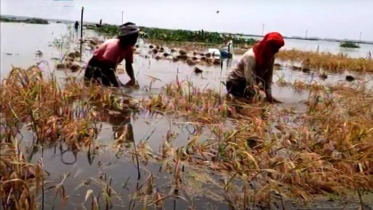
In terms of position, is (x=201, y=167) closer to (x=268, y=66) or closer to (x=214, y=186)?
(x=214, y=186)

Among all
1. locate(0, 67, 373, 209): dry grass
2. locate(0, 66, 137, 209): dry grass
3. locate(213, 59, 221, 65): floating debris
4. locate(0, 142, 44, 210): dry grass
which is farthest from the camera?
locate(213, 59, 221, 65): floating debris

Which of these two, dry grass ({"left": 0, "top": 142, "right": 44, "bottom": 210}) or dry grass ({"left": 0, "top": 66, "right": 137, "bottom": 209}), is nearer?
dry grass ({"left": 0, "top": 142, "right": 44, "bottom": 210})

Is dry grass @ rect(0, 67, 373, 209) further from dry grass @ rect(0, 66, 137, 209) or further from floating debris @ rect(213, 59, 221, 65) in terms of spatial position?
floating debris @ rect(213, 59, 221, 65)

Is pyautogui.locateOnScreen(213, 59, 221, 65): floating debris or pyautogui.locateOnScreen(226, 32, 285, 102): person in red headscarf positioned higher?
pyautogui.locateOnScreen(226, 32, 285, 102): person in red headscarf

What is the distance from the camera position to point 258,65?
6.18 m

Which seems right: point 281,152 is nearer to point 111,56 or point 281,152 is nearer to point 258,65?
point 258,65

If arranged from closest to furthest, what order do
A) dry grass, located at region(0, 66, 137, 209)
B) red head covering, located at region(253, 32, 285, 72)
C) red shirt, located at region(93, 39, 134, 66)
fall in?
dry grass, located at region(0, 66, 137, 209) < red head covering, located at region(253, 32, 285, 72) < red shirt, located at region(93, 39, 134, 66)

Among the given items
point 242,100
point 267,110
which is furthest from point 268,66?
point 267,110

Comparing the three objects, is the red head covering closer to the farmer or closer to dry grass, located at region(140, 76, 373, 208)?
dry grass, located at region(140, 76, 373, 208)

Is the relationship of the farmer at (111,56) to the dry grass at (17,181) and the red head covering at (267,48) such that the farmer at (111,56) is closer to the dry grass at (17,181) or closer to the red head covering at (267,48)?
the red head covering at (267,48)

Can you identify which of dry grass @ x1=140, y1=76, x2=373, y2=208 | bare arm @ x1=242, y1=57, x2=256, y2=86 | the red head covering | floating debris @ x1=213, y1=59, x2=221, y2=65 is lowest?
dry grass @ x1=140, y1=76, x2=373, y2=208

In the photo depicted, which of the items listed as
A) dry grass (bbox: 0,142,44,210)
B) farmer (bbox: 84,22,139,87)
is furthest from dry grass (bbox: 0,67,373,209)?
farmer (bbox: 84,22,139,87)

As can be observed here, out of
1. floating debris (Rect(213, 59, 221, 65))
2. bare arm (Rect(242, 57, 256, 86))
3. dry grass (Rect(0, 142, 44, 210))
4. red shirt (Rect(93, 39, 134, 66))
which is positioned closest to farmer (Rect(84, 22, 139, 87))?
red shirt (Rect(93, 39, 134, 66))

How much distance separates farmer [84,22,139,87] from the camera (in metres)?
6.18
